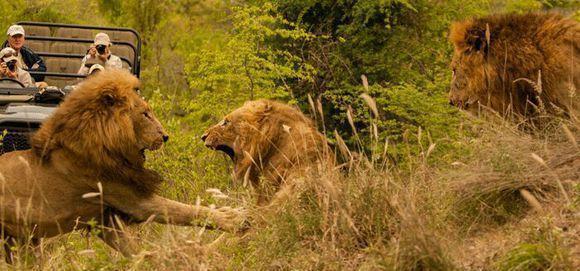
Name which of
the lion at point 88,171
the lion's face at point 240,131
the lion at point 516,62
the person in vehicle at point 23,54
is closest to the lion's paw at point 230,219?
the lion at point 88,171

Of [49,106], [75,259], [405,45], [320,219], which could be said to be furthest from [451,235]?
[405,45]

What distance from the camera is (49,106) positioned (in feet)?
30.3

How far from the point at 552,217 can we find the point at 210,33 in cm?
2076

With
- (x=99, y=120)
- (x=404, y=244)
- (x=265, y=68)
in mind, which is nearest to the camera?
(x=404, y=244)

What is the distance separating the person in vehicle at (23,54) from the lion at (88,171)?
3.19 metres

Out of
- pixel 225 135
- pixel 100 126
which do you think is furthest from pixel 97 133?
pixel 225 135

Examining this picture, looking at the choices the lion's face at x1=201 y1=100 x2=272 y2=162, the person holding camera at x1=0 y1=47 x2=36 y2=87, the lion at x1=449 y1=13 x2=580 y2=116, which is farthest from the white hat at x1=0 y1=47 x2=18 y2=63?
the lion at x1=449 y1=13 x2=580 y2=116

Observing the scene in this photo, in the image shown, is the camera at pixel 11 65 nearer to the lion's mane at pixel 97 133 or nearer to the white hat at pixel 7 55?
the white hat at pixel 7 55

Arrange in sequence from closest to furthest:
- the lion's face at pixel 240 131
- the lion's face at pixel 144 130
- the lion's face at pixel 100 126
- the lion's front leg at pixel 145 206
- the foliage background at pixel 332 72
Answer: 1. the lion's face at pixel 100 126
2. the lion's front leg at pixel 145 206
3. the lion's face at pixel 144 130
4. the lion's face at pixel 240 131
5. the foliage background at pixel 332 72

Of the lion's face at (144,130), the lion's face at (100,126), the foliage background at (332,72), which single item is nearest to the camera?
the lion's face at (100,126)

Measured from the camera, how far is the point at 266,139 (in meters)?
8.95

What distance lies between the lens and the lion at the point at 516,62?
832 centimetres

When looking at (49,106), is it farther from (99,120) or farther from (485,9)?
(485,9)

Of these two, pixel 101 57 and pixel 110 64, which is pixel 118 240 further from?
pixel 101 57
